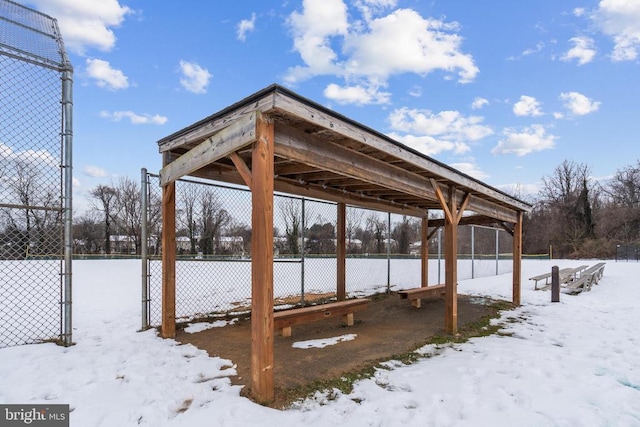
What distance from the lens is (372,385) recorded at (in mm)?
3158

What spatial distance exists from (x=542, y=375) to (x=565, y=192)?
126 ft

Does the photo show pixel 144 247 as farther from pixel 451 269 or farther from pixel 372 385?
pixel 451 269

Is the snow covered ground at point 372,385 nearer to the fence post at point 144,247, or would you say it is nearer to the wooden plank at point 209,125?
the fence post at point 144,247

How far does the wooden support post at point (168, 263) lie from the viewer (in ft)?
14.8

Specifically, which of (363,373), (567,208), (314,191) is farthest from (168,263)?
(567,208)

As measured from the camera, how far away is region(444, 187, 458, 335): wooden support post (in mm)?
5242

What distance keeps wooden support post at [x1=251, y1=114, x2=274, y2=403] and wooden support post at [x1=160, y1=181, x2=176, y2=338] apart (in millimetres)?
2278

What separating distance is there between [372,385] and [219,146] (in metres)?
2.82

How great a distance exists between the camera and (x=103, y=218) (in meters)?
36.0

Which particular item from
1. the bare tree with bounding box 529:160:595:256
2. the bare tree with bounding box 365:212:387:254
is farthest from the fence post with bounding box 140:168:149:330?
the bare tree with bounding box 529:160:595:256

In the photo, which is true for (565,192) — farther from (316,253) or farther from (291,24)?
(291,24)

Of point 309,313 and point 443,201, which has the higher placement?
point 443,201

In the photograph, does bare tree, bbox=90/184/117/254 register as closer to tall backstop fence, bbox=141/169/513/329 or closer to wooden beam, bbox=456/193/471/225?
tall backstop fence, bbox=141/169/513/329

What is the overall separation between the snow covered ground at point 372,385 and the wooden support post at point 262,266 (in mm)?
259
